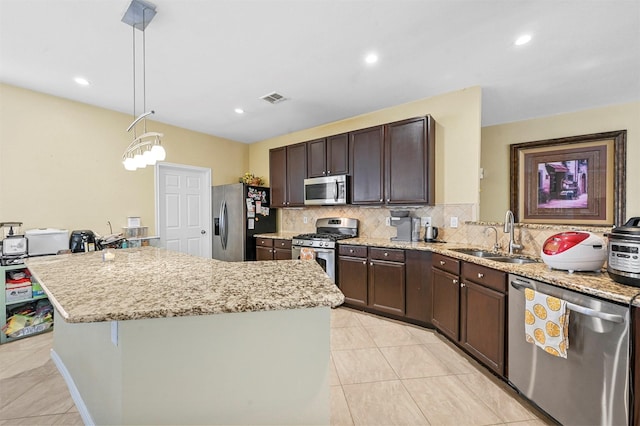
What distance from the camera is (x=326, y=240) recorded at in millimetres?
3432

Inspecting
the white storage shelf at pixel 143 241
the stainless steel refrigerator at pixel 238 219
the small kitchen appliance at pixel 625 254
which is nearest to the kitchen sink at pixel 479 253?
the small kitchen appliance at pixel 625 254

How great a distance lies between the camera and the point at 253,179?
4.82 meters

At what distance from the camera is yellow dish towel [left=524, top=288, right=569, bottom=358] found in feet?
4.76

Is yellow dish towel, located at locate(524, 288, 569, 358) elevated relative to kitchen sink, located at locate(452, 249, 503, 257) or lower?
lower


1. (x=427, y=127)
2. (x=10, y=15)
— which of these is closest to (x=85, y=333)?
(x=10, y=15)


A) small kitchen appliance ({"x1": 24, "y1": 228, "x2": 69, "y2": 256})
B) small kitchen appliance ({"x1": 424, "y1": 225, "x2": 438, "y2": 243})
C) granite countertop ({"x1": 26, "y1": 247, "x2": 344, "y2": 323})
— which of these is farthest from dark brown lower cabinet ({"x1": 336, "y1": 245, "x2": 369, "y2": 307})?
small kitchen appliance ({"x1": 24, "y1": 228, "x2": 69, "y2": 256})

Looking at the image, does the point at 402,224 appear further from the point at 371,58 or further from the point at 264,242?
→ the point at 264,242

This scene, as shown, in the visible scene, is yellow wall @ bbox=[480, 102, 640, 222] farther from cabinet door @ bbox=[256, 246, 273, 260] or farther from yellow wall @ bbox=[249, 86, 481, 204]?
cabinet door @ bbox=[256, 246, 273, 260]

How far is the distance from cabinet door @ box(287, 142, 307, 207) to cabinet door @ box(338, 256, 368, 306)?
1260 millimetres

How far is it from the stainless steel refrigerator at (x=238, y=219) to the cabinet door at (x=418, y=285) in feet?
8.35

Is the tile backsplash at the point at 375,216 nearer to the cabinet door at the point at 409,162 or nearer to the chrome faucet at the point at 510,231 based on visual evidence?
the cabinet door at the point at 409,162

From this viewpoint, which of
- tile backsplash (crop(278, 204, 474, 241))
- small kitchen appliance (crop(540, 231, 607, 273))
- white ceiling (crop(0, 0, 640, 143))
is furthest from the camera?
tile backsplash (crop(278, 204, 474, 241))

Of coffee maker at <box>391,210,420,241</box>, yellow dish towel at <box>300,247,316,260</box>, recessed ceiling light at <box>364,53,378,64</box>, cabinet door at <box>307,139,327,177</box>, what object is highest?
recessed ceiling light at <box>364,53,378,64</box>

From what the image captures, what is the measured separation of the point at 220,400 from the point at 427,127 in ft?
9.86
